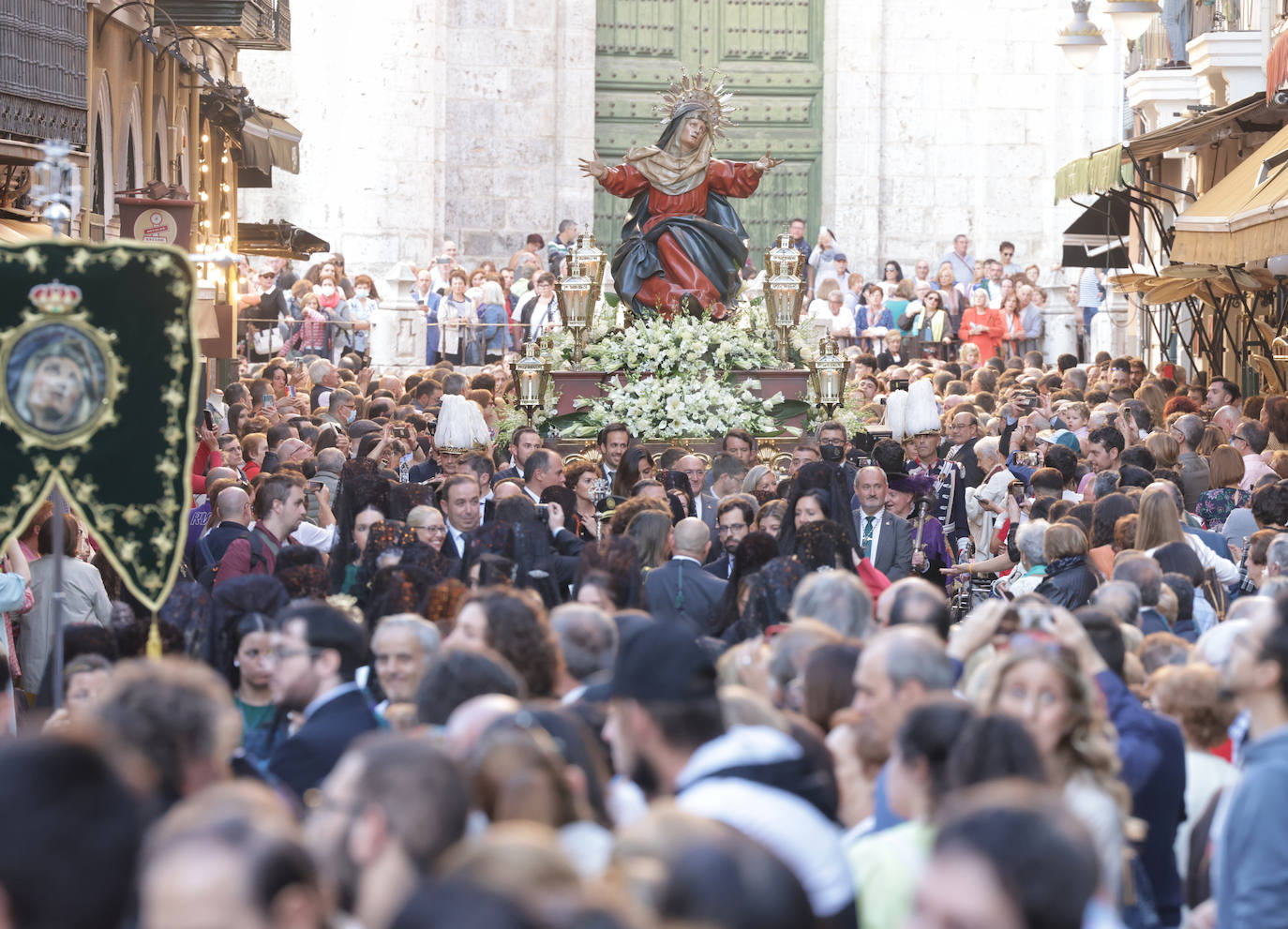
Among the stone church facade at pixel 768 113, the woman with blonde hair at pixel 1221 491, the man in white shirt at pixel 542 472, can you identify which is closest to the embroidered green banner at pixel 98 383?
the man in white shirt at pixel 542 472

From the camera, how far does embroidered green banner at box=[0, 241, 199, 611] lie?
7.62 metres

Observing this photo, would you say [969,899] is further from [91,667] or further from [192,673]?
[91,667]

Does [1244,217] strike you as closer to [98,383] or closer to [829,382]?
[829,382]

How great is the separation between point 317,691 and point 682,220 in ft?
41.1

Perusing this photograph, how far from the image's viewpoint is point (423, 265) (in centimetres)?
3047

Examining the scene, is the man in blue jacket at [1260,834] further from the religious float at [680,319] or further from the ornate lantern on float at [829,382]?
the ornate lantern on float at [829,382]

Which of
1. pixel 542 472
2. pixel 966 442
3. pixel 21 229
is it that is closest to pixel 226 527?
pixel 542 472

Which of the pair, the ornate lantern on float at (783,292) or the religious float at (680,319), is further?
the ornate lantern on float at (783,292)

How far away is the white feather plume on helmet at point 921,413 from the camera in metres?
15.6

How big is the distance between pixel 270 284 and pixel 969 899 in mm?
25244

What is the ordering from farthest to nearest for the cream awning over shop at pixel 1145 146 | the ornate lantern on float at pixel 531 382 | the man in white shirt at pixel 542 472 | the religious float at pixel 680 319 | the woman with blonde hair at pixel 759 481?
1. the cream awning over shop at pixel 1145 146
2. the ornate lantern on float at pixel 531 382
3. the religious float at pixel 680 319
4. the woman with blonde hair at pixel 759 481
5. the man in white shirt at pixel 542 472

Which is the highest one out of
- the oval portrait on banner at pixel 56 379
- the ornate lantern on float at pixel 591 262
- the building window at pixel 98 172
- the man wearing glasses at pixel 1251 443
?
the building window at pixel 98 172

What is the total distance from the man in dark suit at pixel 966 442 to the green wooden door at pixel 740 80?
53.7 ft

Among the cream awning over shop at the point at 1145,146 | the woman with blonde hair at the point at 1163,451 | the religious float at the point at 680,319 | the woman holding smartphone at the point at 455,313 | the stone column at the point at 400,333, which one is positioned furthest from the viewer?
the stone column at the point at 400,333
